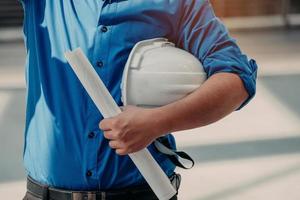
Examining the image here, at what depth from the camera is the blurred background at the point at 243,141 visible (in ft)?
11.8

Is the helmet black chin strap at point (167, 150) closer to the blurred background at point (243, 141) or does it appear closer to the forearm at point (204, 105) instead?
the forearm at point (204, 105)

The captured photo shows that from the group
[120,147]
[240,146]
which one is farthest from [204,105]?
[240,146]

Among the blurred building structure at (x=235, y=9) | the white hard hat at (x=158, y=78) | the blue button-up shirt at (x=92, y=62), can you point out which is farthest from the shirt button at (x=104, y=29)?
the blurred building structure at (x=235, y=9)

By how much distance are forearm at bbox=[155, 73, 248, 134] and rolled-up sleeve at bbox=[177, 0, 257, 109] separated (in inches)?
0.7

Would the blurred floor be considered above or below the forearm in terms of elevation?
below

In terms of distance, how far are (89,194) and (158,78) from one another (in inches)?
12.9

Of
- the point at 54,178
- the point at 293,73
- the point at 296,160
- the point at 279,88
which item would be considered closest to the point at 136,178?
the point at 54,178

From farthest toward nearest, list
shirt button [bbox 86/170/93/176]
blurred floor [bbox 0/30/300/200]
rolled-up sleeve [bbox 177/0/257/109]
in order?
blurred floor [bbox 0/30/300/200] → shirt button [bbox 86/170/93/176] → rolled-up sleeve [bbox 177/0/257/109]

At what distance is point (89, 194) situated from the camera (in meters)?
1.23

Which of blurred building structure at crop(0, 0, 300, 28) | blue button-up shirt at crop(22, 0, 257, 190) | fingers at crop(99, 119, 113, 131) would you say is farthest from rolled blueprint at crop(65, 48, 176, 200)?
blurred building structure at crop(0, 0, 300, 28)

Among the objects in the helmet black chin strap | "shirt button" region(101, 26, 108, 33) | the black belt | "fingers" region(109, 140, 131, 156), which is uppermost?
"shirt button" region(101, 26, 108, 33)

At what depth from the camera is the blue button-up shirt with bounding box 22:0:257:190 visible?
45.2 inches

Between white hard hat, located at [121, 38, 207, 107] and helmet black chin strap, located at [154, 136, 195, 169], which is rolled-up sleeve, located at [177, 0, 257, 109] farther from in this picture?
helmet black chin strap, located at [154, 136, 195, 169]

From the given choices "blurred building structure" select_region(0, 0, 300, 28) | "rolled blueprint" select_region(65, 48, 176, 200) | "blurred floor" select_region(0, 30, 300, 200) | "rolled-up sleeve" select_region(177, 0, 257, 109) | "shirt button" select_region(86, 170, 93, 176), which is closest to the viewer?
"rolled blueprint" select_region(65, 48, 176, 200)
